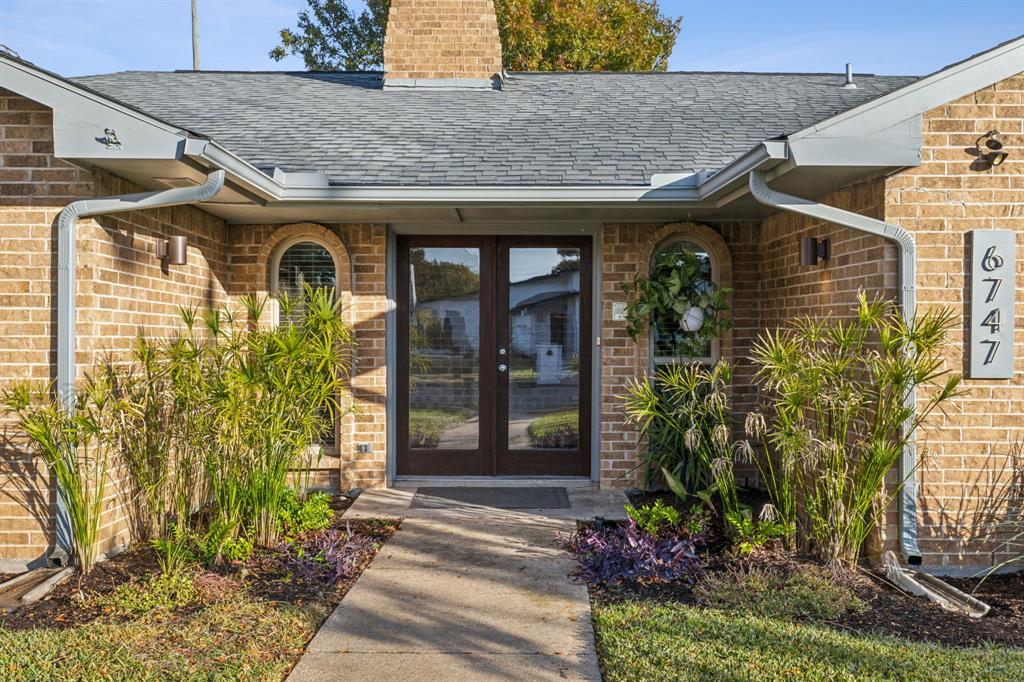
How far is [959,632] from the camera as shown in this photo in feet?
12.6

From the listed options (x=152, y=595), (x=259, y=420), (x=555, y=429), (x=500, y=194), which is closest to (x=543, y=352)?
(x=555, y=429)

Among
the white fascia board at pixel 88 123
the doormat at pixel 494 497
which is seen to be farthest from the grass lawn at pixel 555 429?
the white fascia board at pixel 88 123

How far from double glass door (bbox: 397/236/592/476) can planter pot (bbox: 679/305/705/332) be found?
943mm

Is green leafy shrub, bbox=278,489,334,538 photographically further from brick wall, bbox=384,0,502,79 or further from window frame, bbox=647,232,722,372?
brick wall, bbox=384,0,502,79

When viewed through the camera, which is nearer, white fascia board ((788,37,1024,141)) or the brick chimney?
white fascia board ((788,37,1024,141))

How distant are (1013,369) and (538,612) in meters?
3.24

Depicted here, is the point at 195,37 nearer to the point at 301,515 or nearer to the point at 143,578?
the point at 301,515

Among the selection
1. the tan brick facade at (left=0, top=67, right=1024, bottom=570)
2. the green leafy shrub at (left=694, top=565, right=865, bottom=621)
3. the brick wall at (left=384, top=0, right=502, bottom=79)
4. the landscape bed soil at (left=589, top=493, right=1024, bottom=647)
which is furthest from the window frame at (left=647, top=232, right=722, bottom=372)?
the brick wall at (left=384, top=0, right=502, bottom=79)

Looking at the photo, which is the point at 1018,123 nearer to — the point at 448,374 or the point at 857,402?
the point at 857,402

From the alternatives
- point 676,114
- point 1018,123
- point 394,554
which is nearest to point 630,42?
point 676,114

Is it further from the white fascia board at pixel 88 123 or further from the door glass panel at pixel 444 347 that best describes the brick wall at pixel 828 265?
the white fascia board at pixel 88 123

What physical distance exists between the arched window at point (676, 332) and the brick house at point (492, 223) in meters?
0.06

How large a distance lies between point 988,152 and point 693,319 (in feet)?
8.83

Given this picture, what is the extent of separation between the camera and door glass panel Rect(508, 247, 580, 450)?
290 inches
